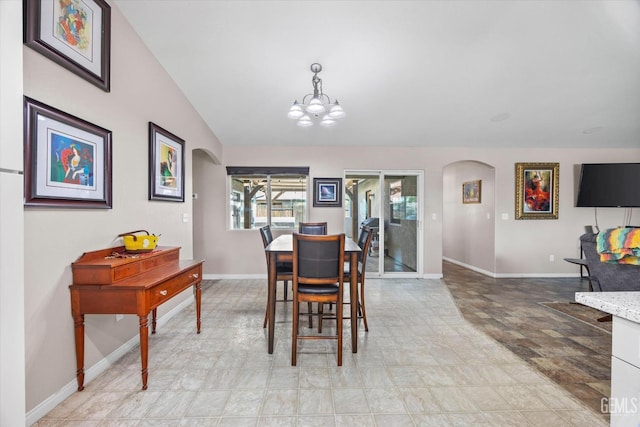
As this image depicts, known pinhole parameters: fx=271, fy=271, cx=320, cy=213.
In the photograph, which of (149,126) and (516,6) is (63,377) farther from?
(516,6)

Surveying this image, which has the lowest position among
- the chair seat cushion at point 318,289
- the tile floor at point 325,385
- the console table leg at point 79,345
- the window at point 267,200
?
the tile floor at point 325,385

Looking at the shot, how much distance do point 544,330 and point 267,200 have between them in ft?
13.5

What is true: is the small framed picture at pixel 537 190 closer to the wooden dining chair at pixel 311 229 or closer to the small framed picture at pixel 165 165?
the wooden dining chair at pixel 311 229

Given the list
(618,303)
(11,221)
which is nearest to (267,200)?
(11,221)

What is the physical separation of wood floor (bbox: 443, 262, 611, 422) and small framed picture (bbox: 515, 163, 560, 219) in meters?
1.20

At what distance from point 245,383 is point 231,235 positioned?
3.24m

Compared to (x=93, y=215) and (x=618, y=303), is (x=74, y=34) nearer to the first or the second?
(x=93, y=215)

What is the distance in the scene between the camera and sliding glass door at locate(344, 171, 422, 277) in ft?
16.2

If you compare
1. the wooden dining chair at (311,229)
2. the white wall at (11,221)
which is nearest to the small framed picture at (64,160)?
the white wall at (11,221)

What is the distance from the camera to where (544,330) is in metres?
2.72

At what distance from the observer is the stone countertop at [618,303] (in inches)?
30.3

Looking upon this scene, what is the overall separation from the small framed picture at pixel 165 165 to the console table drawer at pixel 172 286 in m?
0.90

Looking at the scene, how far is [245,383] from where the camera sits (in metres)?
1.88

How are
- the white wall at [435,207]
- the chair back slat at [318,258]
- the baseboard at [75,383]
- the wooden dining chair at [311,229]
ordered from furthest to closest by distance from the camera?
1. the white wall at [435,207]
2. the wooden dining chair at [311,229]
3. the chair back slat at [318,258]
4. the baseboard at [75,383]
